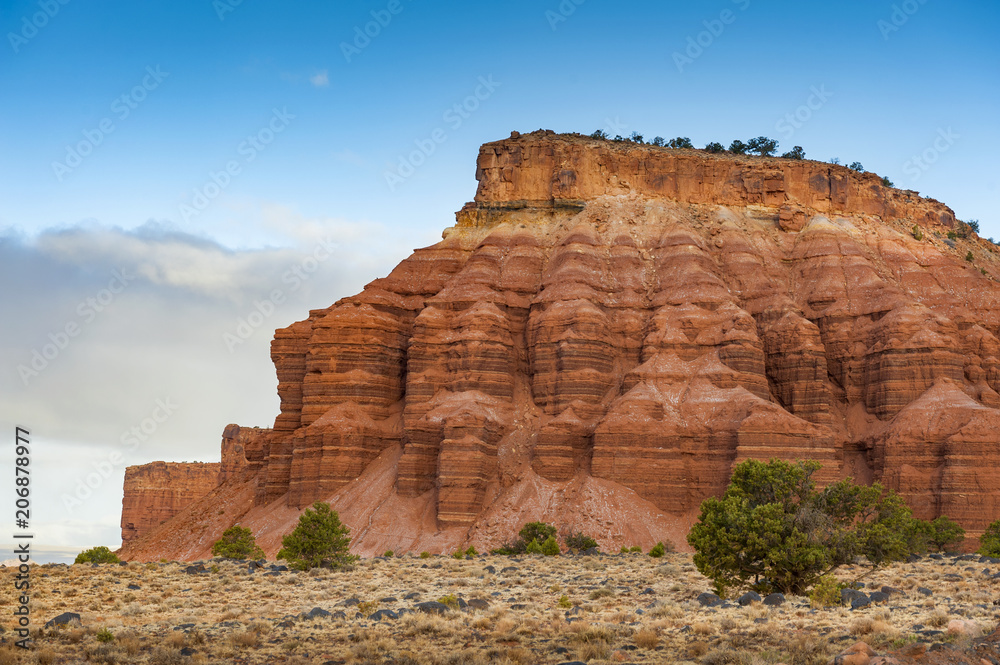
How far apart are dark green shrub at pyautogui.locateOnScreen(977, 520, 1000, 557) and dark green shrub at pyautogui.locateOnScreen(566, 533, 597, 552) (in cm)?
2443

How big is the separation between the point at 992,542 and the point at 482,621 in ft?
141

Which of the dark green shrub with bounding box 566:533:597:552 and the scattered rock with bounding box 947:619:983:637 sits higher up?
the scattered rock with bounding box 947:619:983:637

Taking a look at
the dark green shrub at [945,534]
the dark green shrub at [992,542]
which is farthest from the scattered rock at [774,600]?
the dark green shrub at [945,534]

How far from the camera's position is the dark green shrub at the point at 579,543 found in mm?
62125

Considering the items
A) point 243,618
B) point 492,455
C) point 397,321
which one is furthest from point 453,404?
point 243,618

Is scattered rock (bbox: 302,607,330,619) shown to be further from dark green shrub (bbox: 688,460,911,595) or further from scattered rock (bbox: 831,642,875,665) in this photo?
scattered rock (bbox: 831,642,875,665)

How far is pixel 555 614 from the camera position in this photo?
24.8 metres

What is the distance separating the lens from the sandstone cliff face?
14850cm

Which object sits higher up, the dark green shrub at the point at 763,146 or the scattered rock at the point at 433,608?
the dark green shrub at the point at 763,146

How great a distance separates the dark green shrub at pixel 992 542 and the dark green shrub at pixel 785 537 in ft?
85.9

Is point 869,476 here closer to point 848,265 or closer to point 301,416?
point 848,265

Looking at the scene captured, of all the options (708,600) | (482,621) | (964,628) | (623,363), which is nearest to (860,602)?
(708,600)

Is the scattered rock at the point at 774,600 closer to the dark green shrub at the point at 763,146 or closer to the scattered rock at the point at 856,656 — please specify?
the scattered rock at the point at 856,656

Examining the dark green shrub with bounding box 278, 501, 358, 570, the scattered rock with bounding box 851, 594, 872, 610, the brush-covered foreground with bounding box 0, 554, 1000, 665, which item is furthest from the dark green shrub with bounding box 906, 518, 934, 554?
the dark green shrub with bounding box 278, 501, 358, 570
